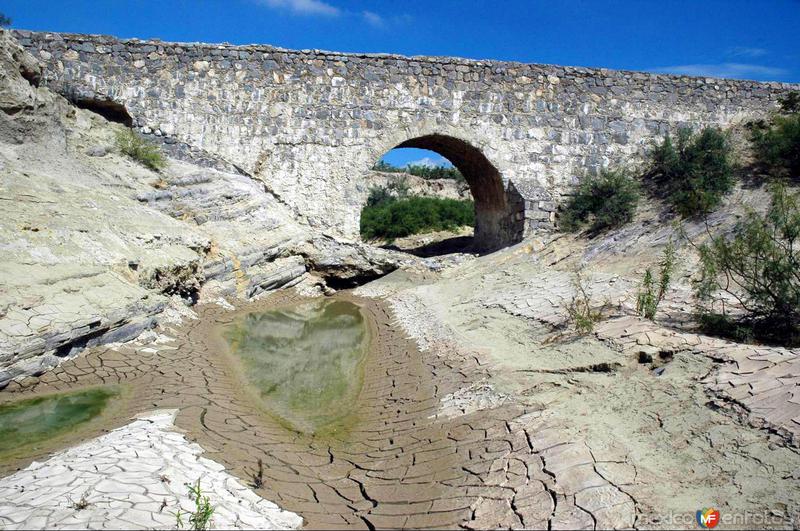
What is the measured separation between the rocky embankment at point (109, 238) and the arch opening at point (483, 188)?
9.08 feet

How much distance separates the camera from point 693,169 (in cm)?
1197

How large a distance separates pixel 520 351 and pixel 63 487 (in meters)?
4.30

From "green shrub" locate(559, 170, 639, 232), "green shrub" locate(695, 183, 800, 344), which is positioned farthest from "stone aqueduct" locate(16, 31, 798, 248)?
"green shrub" locate(695, 183, 800, 344)

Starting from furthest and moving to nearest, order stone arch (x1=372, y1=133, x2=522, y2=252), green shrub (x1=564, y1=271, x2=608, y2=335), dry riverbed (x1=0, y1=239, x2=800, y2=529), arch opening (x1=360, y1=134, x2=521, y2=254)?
arch opening (x1=360, y1=134, x2=521, y2=254), stone arch (x1=372, y1=133, x2=522, y2=252), green shrub (x1=564, y1=271, x2=608, y2=335), dry riverbed (x1=0, y1=239, x2=800, y2=529)

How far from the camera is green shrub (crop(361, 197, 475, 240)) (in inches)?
826

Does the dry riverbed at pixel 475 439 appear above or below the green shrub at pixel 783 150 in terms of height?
below

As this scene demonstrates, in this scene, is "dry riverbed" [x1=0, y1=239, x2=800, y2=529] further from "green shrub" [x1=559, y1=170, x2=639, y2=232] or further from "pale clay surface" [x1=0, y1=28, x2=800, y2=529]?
"green shrub" [x1=559, y1=170, x2=639, y2=232]

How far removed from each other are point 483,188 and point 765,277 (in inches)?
370

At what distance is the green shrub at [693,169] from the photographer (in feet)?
34.1

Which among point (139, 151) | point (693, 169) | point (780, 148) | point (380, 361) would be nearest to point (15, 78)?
point (139, 151)

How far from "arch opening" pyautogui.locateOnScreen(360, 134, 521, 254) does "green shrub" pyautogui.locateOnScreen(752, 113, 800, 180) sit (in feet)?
16.5

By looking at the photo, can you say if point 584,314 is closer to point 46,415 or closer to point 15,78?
point 46,415

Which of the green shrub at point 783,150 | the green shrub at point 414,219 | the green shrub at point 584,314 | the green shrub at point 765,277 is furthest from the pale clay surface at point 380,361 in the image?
the green shrub at point 414,219

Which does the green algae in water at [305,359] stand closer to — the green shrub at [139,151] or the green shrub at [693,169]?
the green shrub at [139,151]
